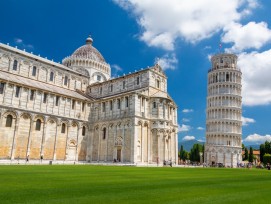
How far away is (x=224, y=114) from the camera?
271 feet

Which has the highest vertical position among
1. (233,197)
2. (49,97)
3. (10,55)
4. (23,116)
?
(10,55)

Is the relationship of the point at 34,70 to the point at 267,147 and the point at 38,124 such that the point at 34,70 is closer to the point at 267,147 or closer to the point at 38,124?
the point at 38,124

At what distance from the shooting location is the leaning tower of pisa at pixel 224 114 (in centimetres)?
8012

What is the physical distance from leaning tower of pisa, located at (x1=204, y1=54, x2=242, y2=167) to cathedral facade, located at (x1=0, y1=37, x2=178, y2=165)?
31.9 m

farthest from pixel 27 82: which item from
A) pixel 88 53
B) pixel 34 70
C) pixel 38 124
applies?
pixel 88 53

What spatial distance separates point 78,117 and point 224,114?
4981 centimetres

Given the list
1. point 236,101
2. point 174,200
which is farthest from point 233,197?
point 236,101

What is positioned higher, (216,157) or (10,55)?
(10,55)

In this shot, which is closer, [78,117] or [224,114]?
[78,117]

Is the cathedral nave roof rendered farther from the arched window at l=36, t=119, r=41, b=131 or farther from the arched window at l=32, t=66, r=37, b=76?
the arched window at l=36, t=119, r=41, b=131

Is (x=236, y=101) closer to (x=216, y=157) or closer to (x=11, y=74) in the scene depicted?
(x=216, y=157)

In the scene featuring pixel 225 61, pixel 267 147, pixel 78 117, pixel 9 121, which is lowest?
pixel 267 147

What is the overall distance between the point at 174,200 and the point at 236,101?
267ft

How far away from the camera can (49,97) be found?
156ft
